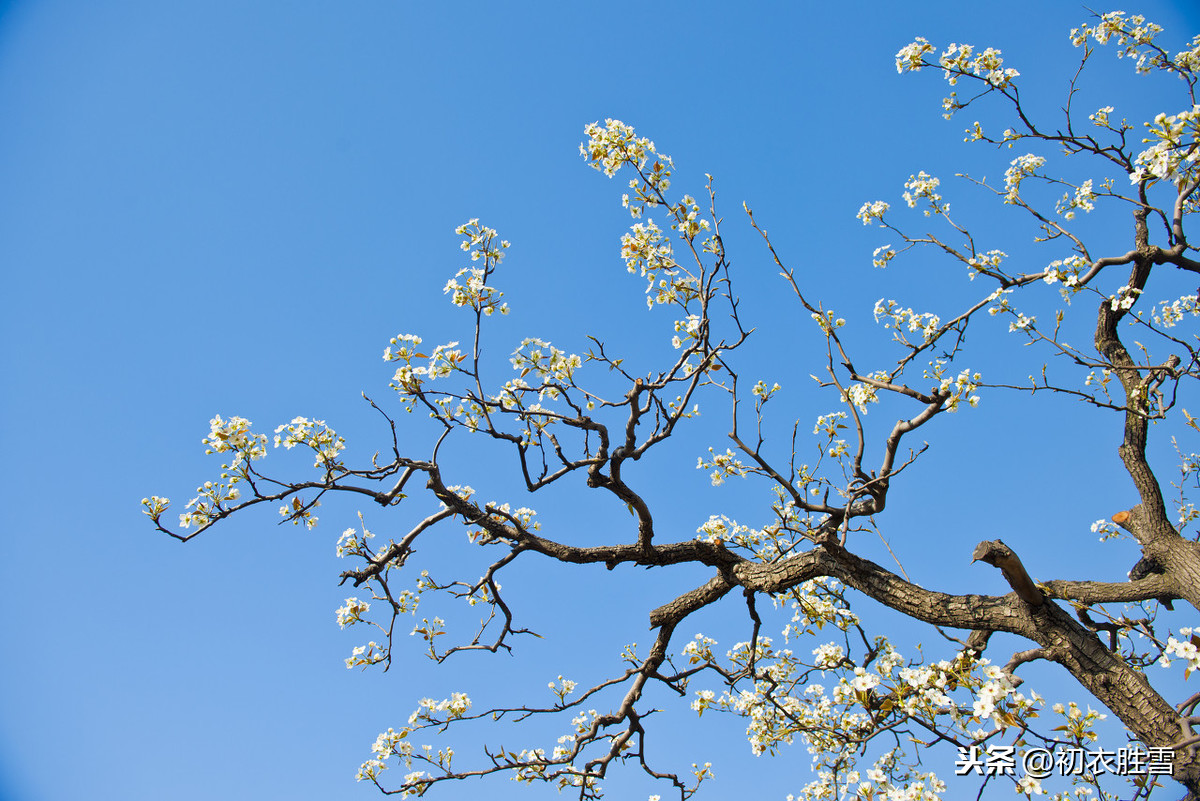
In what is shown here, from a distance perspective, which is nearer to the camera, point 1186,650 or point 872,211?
point 1186,650

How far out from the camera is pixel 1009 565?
4.00m

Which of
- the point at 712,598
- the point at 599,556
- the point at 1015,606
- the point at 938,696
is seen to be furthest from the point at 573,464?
the point at 1015,606

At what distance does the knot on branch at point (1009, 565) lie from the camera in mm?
3992

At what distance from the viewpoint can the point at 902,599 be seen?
4484 millimetres

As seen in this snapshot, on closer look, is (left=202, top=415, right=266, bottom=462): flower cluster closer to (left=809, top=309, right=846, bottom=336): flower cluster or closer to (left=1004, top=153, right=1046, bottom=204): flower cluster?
(left=809, top=309, right=846, bottom=336): flower cluster

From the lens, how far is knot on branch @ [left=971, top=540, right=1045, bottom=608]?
13.1ft

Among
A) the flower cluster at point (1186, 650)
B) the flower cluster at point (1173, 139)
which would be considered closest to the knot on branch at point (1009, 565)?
the flower cluster at point (1186, 650)

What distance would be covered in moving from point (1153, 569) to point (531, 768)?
5.13m

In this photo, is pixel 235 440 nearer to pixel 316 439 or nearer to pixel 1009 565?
pixel 316 439

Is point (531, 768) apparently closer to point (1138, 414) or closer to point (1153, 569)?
point (1153, 569)

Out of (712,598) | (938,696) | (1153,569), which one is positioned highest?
(712,598)

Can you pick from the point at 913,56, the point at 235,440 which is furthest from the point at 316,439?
the point at 913,56

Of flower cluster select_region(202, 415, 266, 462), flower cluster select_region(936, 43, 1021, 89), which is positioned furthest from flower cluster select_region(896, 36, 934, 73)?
flower cluster select_region(202, 415, 266, 462)

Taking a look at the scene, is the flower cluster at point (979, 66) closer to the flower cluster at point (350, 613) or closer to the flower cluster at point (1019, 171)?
the flower cluster at point (1019, 171)
